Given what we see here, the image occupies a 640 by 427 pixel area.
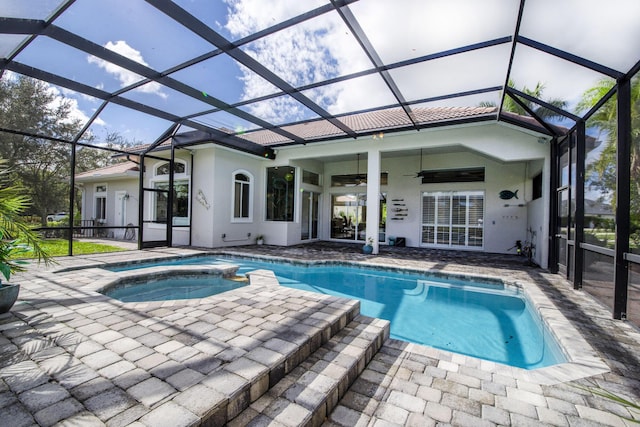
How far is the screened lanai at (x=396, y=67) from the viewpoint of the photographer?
3635 millimetres

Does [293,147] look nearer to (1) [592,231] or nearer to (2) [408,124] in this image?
(2) [408,124]

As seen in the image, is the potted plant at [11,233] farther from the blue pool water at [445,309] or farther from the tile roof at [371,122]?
the tile roof at [371,122]

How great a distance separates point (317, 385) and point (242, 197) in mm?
9599

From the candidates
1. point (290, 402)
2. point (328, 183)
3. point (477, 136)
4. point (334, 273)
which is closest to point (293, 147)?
point (328, 183)

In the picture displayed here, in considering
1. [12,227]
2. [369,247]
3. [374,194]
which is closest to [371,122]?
[374,194]

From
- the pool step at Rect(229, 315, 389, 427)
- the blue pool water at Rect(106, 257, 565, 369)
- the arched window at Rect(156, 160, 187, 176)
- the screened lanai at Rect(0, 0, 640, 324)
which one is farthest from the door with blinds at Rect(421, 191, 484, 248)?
the arched window at Rect(156, 160, 187, 176)

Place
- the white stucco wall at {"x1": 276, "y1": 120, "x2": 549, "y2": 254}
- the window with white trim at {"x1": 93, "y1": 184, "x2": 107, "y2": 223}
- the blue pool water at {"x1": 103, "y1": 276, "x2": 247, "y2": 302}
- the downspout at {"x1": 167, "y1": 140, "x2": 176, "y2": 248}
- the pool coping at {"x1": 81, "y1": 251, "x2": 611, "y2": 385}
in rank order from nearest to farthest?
the pool coping at {"x1": 81, "y1": 251, "x2": 611, "y2": 385}
the blue pool water at {"x1": 103, "y1": 276, "x2": 247, "y2": 302}
the white stucco wall at {"x1": 276, "y1": 120, "x2": 549, "y2": 254}
the downspout at {"x1": 167, "y1": 140, "x2": 176, "y2": 248}
the window with white trim at {"x1": 93, "y1": 184, "x2": 107, "y2": 223}

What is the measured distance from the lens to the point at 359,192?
1306 cm

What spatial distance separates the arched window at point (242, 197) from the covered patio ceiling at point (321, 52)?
4212 millimetres

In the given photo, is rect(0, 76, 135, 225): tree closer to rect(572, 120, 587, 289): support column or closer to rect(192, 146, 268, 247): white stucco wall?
rect(192, 146, 268, 247): white stucco wall

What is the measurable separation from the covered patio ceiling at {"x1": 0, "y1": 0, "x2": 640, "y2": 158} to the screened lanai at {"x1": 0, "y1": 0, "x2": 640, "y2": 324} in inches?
0.8

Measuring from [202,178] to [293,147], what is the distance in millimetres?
3465

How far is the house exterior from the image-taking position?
942cm

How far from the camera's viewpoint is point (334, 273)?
24.8 feet
